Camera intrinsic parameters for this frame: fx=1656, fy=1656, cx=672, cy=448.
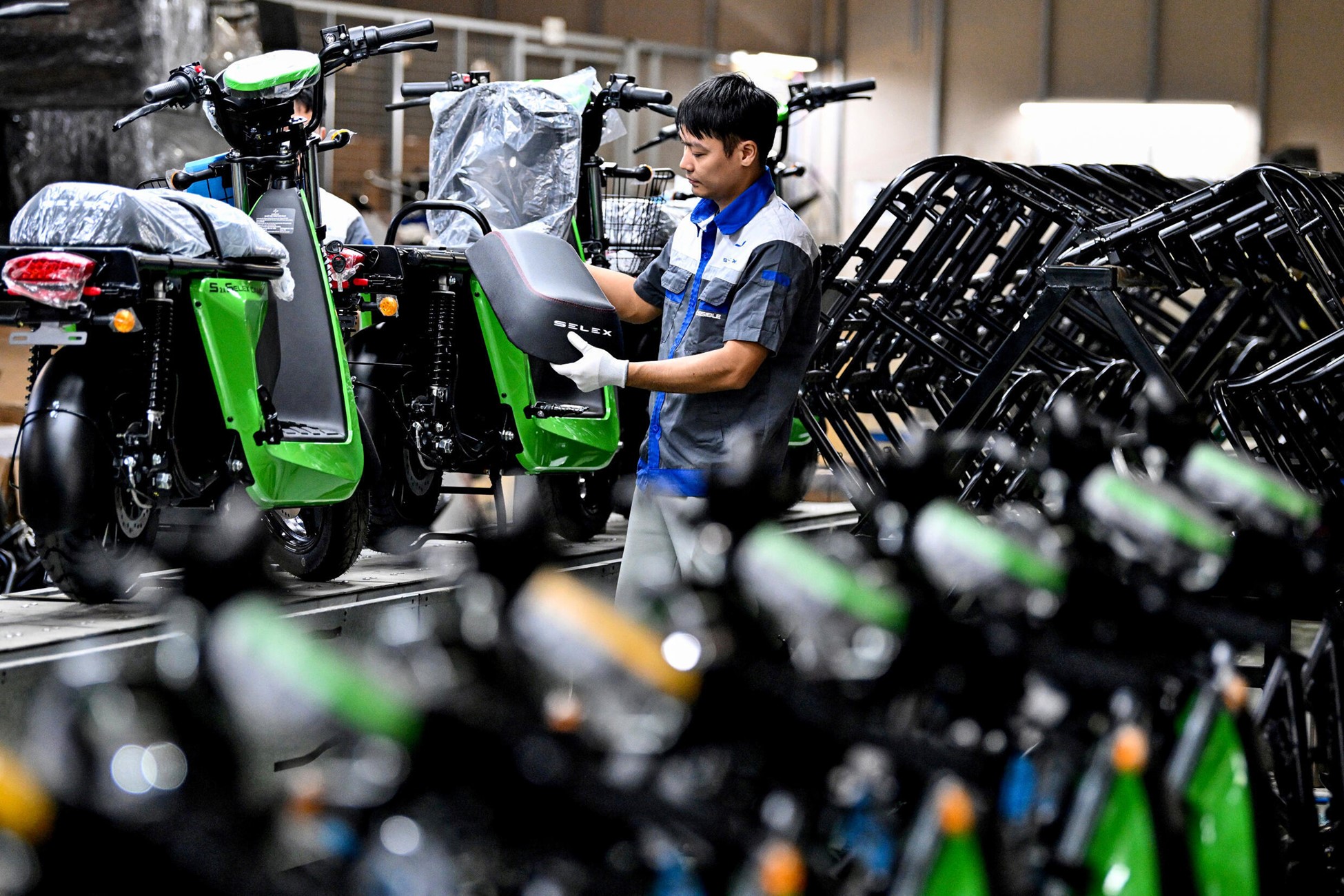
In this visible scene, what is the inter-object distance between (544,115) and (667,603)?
3.62 meters

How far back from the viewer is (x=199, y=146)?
8945mm

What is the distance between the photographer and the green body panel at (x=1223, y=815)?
55.2 inches

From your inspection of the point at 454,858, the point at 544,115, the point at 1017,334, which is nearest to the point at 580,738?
the point at 454,858

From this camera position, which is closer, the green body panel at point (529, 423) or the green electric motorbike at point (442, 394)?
the green electric motorbike at point (442, 394)

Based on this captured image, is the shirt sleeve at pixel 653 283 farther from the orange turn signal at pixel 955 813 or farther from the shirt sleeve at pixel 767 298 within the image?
the orange turn signal at pixel 955 813

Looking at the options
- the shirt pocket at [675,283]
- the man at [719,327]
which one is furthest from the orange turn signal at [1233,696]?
the shirt pocket at [675,283]

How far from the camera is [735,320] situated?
287cm

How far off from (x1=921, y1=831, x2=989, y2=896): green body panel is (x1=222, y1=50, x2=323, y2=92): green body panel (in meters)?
2.96

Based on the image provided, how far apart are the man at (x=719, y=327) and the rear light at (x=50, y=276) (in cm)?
92

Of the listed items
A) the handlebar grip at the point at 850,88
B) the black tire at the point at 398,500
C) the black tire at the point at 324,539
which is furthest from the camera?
the handlebar grip at the point at 850,88

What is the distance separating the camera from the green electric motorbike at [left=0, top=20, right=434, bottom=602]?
3.12 metres

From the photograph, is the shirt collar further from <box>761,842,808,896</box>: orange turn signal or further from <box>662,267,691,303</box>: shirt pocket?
<box>761,842,808,896</box>: orange turn signal

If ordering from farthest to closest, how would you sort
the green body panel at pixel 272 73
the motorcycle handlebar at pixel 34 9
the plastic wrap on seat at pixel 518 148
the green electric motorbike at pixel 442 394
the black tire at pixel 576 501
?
the motorcycle handlebar at pixel 34 9 < the black tire at pixel 576 501 < the plastic wrap on seat at pixel 518 148 < the green electric motorbike at pixel 442 394 < the green body panel at pixel 272 73

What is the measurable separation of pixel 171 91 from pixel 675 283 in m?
1.40
